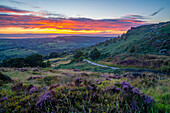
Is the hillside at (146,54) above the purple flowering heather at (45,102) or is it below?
below

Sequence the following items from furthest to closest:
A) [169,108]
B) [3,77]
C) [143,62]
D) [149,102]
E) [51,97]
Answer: [143,62] < [3,77] < [51,97] < [149,102] < [169,108]

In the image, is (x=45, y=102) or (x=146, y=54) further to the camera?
(x=146, y=54)

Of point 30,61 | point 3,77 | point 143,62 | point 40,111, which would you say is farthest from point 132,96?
point 30,61

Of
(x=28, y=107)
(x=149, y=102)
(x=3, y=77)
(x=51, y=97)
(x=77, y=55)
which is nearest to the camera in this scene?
(x=149, y=102)

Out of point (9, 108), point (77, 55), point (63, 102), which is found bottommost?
point (77, 55)

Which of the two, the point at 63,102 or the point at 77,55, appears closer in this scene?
the point at 63,102

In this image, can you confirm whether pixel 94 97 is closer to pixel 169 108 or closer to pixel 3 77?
pixel 169 108

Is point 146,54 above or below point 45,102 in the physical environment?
below

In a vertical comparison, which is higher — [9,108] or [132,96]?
[132,96]

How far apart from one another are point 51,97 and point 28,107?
860 millimetres

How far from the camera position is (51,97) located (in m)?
3.75

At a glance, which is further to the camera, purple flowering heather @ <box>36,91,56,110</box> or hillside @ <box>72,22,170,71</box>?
hillside @ <box>72,22,170,71</box>

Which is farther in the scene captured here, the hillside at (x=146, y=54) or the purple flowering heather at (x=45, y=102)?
the hillside at (x=146, y=54)

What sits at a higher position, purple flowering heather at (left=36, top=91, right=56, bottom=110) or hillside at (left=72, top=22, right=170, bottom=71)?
purple flowering heather at (left=36, top=91, right=56, bottom=110)
